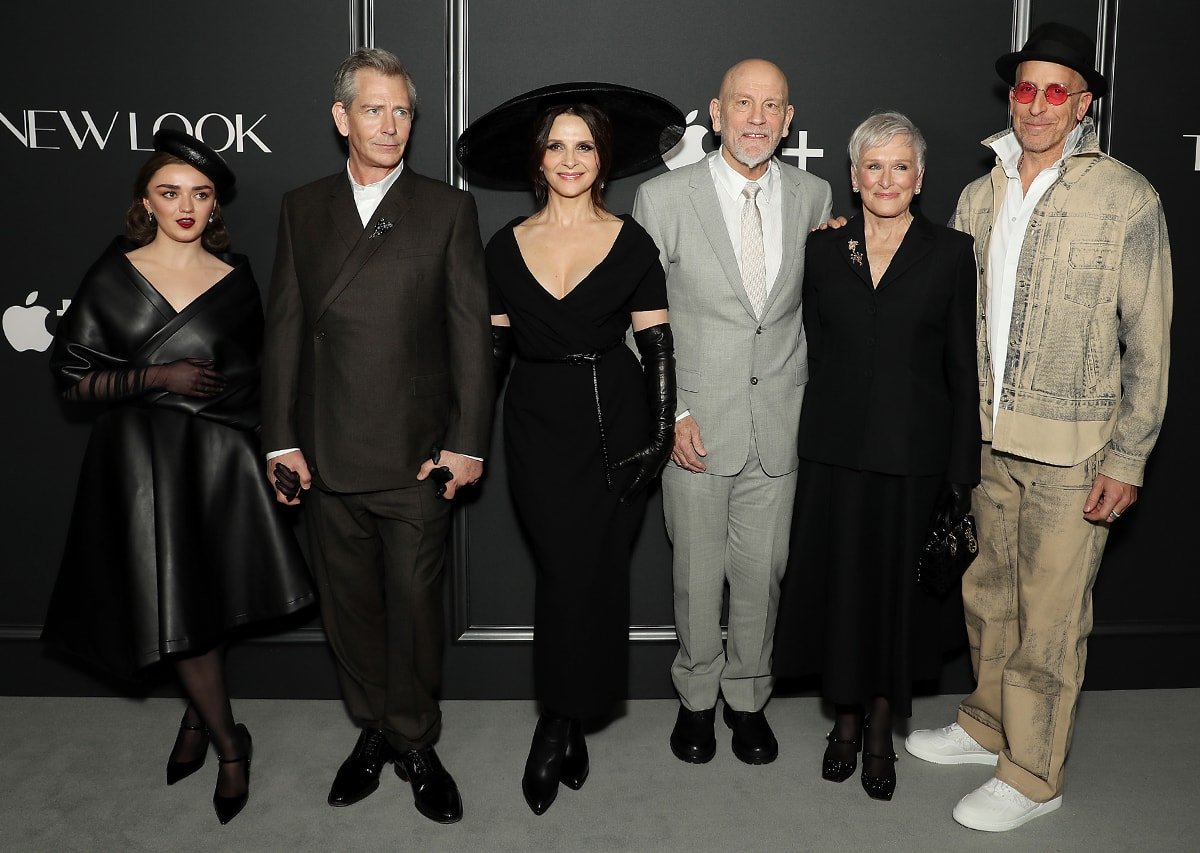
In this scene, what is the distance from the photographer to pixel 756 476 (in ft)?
10.4

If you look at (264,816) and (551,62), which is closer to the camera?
(264,816)

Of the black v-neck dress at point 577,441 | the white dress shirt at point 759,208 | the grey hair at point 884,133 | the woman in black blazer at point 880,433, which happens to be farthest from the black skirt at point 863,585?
the grey hair at point 884,133

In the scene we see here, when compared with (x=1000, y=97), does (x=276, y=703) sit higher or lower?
lower

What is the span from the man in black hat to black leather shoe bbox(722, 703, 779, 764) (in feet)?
2.01

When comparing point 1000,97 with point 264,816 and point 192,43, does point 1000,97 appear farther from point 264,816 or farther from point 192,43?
point 264,816

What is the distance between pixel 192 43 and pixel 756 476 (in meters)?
2.43

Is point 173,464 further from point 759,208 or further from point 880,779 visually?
point 880,779

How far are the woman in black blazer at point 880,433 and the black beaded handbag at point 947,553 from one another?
45 millimetres

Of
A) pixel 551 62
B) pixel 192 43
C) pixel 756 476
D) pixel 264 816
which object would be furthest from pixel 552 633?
pixel 192 43

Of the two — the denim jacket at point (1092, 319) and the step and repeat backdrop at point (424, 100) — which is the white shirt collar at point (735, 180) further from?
the denim jacket at point (1092, 319)

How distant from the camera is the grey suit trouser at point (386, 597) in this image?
297 centimetres

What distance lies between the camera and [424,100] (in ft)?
11.4

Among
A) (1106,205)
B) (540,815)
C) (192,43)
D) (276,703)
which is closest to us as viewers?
(1106,205)

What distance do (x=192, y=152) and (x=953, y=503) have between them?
2.50 meters
